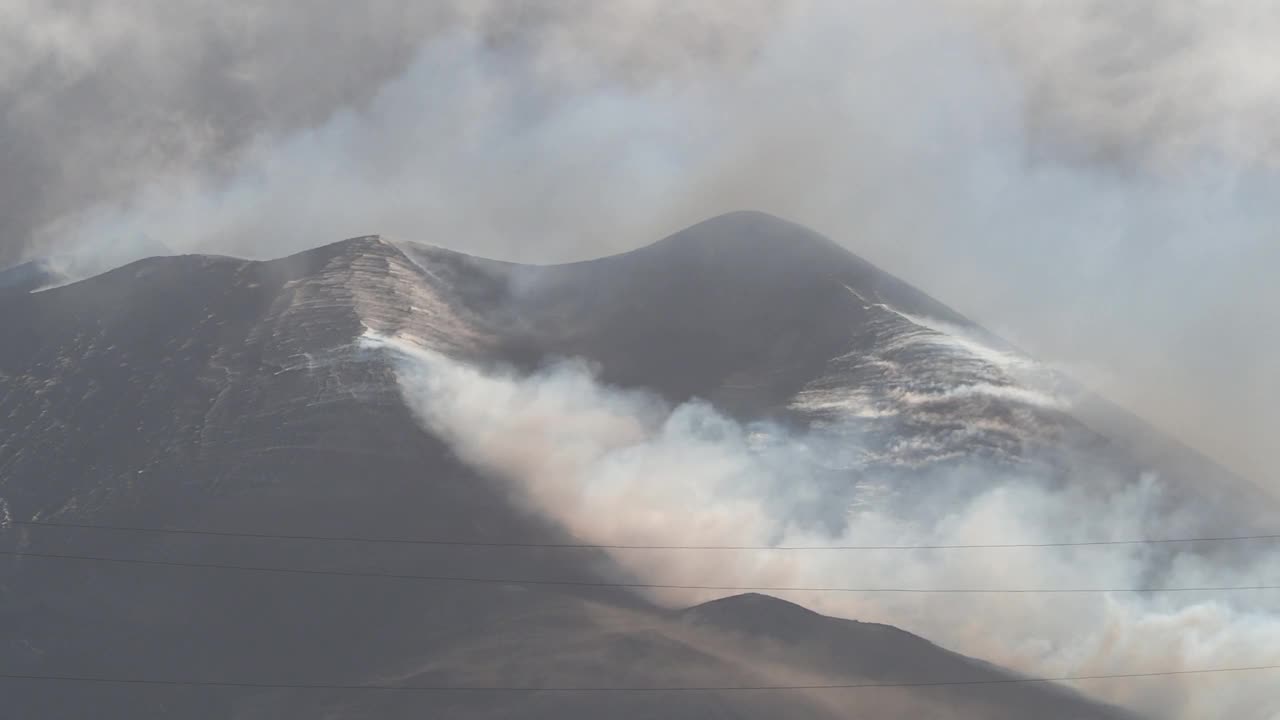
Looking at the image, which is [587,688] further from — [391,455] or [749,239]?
[749,239]

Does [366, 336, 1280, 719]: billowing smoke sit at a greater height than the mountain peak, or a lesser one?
lesser

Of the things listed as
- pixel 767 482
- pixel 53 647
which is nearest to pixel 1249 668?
pixel 767 482

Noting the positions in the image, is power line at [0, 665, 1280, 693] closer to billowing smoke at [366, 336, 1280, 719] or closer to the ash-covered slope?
the ash-covered slope

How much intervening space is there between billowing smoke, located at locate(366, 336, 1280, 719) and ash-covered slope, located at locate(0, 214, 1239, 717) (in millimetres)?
2500

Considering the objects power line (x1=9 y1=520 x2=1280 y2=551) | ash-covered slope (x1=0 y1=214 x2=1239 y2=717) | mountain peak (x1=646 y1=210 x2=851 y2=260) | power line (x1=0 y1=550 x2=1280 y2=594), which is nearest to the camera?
ash-covered slope (x1=0 y1=214 x2=1239 y2=717)

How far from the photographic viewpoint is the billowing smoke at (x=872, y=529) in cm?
6210

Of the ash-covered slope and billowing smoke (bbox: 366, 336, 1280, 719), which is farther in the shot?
billowing smoke (bbox: 366, 336, 1280, 719)

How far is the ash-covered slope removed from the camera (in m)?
58.1

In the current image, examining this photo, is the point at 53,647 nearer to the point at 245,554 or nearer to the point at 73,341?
the point at 245,554

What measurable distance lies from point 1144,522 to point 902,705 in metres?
26.5

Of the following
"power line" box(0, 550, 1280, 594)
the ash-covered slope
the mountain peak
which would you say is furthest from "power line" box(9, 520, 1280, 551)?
the mountain peak

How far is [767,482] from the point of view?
79188mm

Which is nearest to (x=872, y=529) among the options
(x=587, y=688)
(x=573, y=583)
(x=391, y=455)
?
(x=573, y=583)

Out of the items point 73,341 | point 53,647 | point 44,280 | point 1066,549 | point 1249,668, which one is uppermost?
point 44,280
